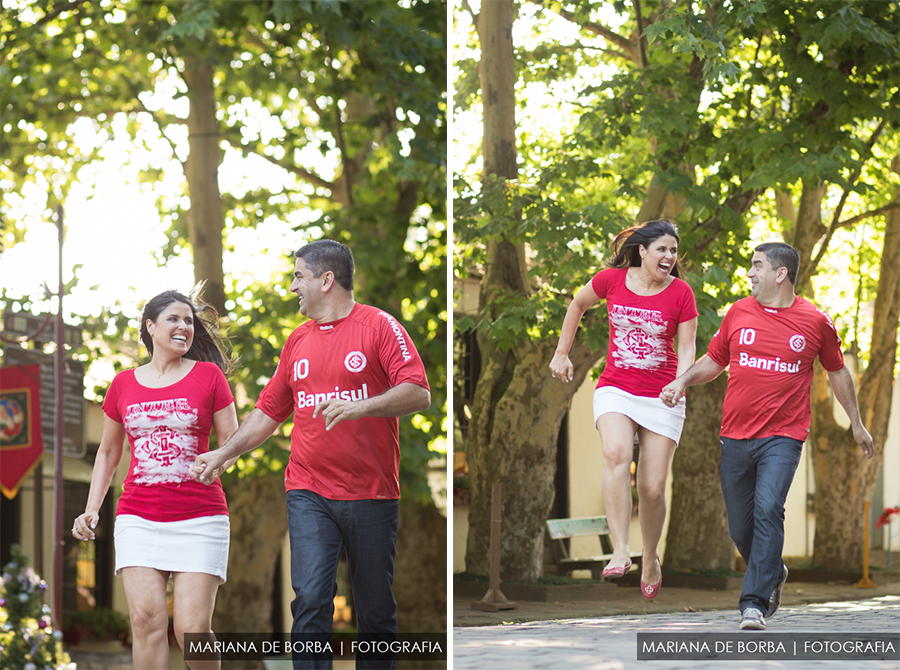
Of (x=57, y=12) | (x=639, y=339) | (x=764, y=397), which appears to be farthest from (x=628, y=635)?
(x=57, y=12)

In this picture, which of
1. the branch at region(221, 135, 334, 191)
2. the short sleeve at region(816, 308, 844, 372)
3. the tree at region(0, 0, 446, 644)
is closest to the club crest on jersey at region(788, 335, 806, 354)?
the short sleeve at region(816, 308, 844, 372)

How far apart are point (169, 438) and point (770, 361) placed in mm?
3020

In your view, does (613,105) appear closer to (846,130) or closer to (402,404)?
(846,130)

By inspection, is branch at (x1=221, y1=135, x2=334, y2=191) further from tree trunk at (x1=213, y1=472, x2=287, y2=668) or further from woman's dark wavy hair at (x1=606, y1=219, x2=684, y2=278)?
woman's dark wavy hair at (x1=606, y1=219, x2=684, y2=278)

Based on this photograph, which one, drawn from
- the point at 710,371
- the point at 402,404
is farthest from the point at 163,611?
the point at 710,371

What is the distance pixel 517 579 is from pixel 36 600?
19.5 feet

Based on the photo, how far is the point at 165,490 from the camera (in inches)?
200

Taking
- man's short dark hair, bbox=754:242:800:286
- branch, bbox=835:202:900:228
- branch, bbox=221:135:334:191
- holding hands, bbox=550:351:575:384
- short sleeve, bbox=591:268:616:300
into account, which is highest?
branch, bbox=221:135:334:191

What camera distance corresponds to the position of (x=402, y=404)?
4.61 metres

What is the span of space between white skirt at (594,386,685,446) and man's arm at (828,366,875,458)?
2.67 feet

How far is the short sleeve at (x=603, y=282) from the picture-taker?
5.59 metres

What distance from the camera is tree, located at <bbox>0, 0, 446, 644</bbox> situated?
11.2m

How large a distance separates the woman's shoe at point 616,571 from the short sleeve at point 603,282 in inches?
55.9

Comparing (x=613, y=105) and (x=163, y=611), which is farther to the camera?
(x=613, y=105)
